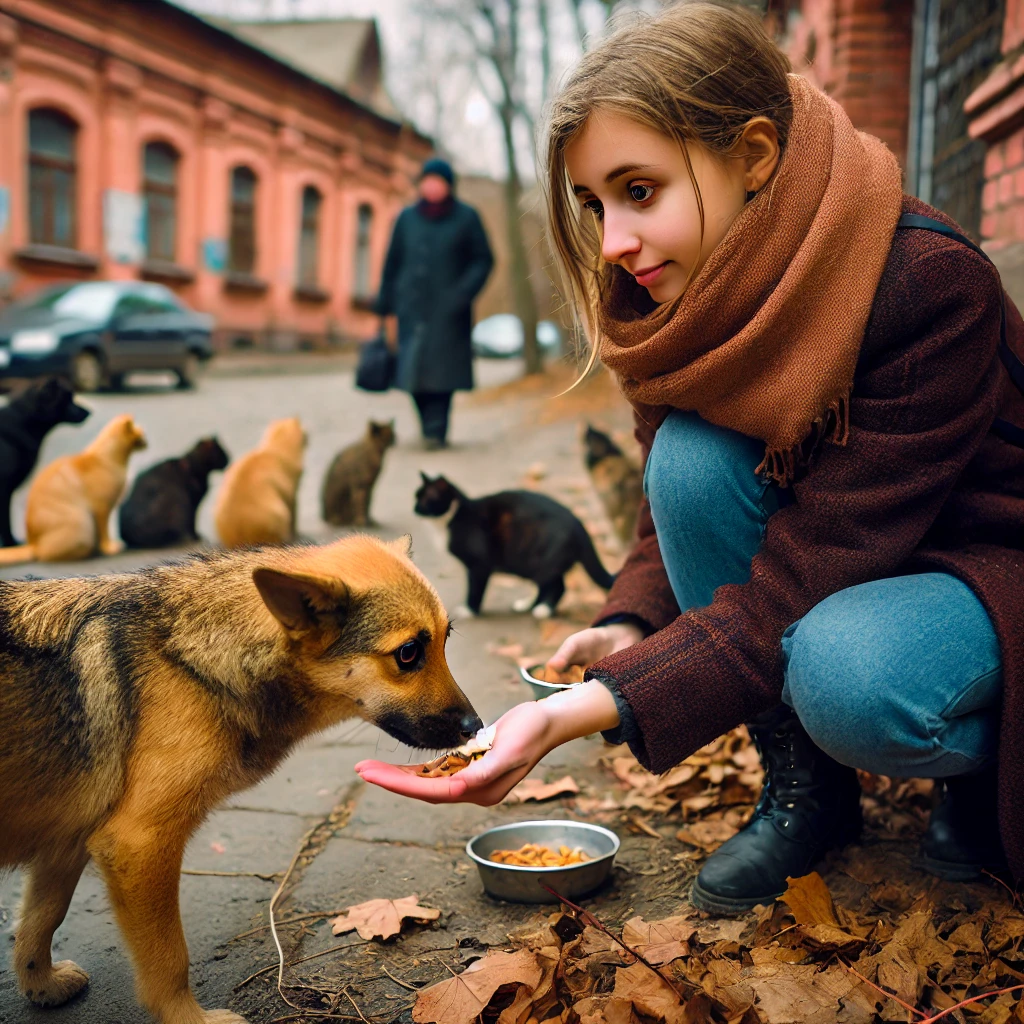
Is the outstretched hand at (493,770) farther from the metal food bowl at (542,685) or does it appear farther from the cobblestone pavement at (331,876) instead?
the cobblestone pavement at (331,876)

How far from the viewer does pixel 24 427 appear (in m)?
7.34

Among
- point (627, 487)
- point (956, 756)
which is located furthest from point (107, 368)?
point (956, 756)

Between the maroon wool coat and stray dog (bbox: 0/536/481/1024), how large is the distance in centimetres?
62

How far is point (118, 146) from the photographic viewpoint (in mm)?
22469

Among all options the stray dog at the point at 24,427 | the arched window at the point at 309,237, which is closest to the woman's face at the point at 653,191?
the stray dog at the point at 24,427

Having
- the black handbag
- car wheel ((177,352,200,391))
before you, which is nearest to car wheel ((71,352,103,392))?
car wheel ((177,352,200,391))

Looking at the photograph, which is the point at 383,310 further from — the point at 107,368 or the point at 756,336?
the point at 756,336

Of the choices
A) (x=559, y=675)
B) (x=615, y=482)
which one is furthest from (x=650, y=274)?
(x=615, y=482)

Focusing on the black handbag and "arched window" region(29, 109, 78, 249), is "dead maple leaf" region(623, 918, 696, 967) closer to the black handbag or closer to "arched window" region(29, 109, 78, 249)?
the black handbag

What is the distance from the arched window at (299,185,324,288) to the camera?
3141cm

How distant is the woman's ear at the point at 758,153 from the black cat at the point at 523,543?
347 centimetres

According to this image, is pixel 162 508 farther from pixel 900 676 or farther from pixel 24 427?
pixel 900 676

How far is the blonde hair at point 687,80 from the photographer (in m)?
2.29

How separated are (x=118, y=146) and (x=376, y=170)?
41.6 feet
